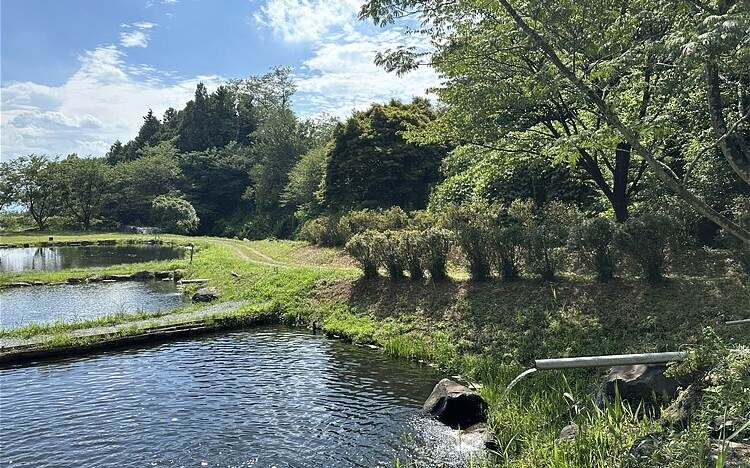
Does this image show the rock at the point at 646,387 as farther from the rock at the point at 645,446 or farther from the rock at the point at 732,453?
the rock at the point at 732,453

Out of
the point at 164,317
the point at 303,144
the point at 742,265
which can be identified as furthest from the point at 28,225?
the point at 742,265

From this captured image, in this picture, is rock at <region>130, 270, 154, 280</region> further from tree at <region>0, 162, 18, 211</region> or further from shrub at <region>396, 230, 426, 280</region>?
tree at <region>0, 162, 18, 211</region>

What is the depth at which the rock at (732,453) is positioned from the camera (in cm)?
463

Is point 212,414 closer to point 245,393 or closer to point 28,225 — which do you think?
point 245,393

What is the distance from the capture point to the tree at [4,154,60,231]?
5769 cm

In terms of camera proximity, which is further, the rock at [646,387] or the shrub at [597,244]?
the shrub at [597,244]

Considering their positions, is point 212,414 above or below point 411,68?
below

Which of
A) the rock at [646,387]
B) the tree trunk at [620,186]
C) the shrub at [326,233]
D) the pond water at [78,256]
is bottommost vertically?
the pond water at [78,256]

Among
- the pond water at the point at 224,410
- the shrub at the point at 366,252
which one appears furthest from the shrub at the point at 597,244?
the shrub at the point at 366,252

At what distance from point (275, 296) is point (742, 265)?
14.3 metres

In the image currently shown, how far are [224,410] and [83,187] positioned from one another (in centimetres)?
5733

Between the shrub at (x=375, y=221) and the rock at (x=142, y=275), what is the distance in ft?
35.2

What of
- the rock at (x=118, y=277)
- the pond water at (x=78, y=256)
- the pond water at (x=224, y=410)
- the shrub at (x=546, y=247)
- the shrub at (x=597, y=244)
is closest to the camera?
the pond water at (x=224, y=410)

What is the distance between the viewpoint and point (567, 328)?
1186 centimetres
